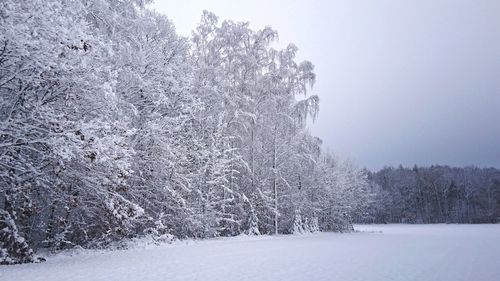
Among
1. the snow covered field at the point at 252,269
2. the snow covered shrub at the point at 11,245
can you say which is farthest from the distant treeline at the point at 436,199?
the snow covered shrub at the point at 11,245

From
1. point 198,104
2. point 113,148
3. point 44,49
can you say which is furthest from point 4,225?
point 198,104

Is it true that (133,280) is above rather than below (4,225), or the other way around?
below

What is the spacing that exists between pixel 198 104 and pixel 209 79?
243 inches

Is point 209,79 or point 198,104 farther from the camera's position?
point 209,79

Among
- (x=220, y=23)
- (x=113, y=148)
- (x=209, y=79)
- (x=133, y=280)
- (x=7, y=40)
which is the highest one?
(x=220, y=23)

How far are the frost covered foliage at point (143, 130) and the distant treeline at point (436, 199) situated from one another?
53.2 m

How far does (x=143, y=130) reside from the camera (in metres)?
16.3

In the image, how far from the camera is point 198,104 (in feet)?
62.2

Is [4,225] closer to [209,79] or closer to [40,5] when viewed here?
[40,5]

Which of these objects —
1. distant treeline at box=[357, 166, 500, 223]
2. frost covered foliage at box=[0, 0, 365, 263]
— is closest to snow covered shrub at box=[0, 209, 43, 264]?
frost covered foliage at box=[0, 0, 365, 263]

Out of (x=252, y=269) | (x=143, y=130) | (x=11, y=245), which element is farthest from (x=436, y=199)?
(x=11, y=245)

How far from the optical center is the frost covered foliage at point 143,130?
32.6ft

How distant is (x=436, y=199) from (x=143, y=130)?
8649 centimetres

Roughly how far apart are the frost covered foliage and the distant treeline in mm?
53246
